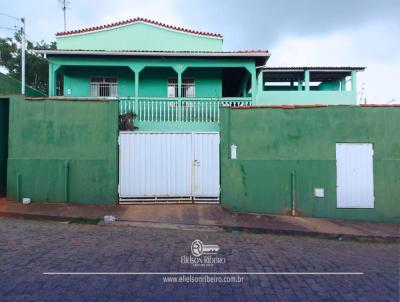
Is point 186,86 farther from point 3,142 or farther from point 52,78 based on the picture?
point 3,142

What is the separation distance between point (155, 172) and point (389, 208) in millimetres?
5891

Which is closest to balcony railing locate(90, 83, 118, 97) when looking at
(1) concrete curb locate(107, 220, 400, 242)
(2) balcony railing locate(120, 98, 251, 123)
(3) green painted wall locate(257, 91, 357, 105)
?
(2) balcony railing locate(120, 98, 251, 123)

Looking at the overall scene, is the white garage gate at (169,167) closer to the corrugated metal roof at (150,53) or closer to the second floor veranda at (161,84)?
the second floor veranda at (161,84)

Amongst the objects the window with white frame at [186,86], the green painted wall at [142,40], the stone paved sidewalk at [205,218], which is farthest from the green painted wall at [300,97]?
the stone paved sidewalk at [205,218]

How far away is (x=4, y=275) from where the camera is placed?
408 centimetres

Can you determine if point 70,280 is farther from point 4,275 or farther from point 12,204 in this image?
point 12,204

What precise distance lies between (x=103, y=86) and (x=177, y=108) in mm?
4877

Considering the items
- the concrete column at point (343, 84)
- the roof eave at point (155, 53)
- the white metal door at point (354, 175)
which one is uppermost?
the concrete column at point (343, 84)

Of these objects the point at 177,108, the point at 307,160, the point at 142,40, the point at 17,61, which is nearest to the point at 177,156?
the point at 307,160

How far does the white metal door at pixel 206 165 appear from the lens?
28.6 feet

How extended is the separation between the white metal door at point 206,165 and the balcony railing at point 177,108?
3078mm

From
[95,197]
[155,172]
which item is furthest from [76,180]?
[155,172]

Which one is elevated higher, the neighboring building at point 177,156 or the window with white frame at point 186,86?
the window with white frame at point 186,86

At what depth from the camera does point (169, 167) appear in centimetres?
879
